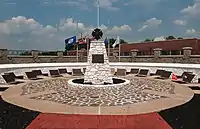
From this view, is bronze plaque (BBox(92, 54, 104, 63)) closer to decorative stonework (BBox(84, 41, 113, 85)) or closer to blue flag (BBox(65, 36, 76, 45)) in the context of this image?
decorative stonework (BBox(84, 41, 113, 85))

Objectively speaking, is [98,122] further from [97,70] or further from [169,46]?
[169,46]

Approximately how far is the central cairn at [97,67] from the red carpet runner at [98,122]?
243 inches

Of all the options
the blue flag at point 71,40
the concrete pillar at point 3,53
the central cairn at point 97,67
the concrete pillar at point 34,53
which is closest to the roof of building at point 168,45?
the blue flag at point 71,40

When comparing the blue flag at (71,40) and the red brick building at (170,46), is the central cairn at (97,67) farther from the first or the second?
the red brick building at (170,46)

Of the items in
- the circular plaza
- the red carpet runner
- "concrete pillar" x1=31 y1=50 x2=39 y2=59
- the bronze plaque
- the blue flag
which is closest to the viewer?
the red carpet runner

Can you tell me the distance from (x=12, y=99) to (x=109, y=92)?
14.0 ft

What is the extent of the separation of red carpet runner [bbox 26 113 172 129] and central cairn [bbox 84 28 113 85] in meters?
6.16

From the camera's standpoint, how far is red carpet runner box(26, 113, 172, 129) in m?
5.71

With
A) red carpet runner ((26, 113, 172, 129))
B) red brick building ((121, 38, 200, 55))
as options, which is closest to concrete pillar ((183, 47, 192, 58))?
red brick building ((121, 38, 200, 55))

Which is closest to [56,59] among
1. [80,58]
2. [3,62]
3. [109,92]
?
[80,58]

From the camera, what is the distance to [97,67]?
1284 centimetres

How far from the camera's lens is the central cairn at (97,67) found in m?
12.7

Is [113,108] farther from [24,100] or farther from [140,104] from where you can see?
[24,100]

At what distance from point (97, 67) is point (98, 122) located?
6.99 m
